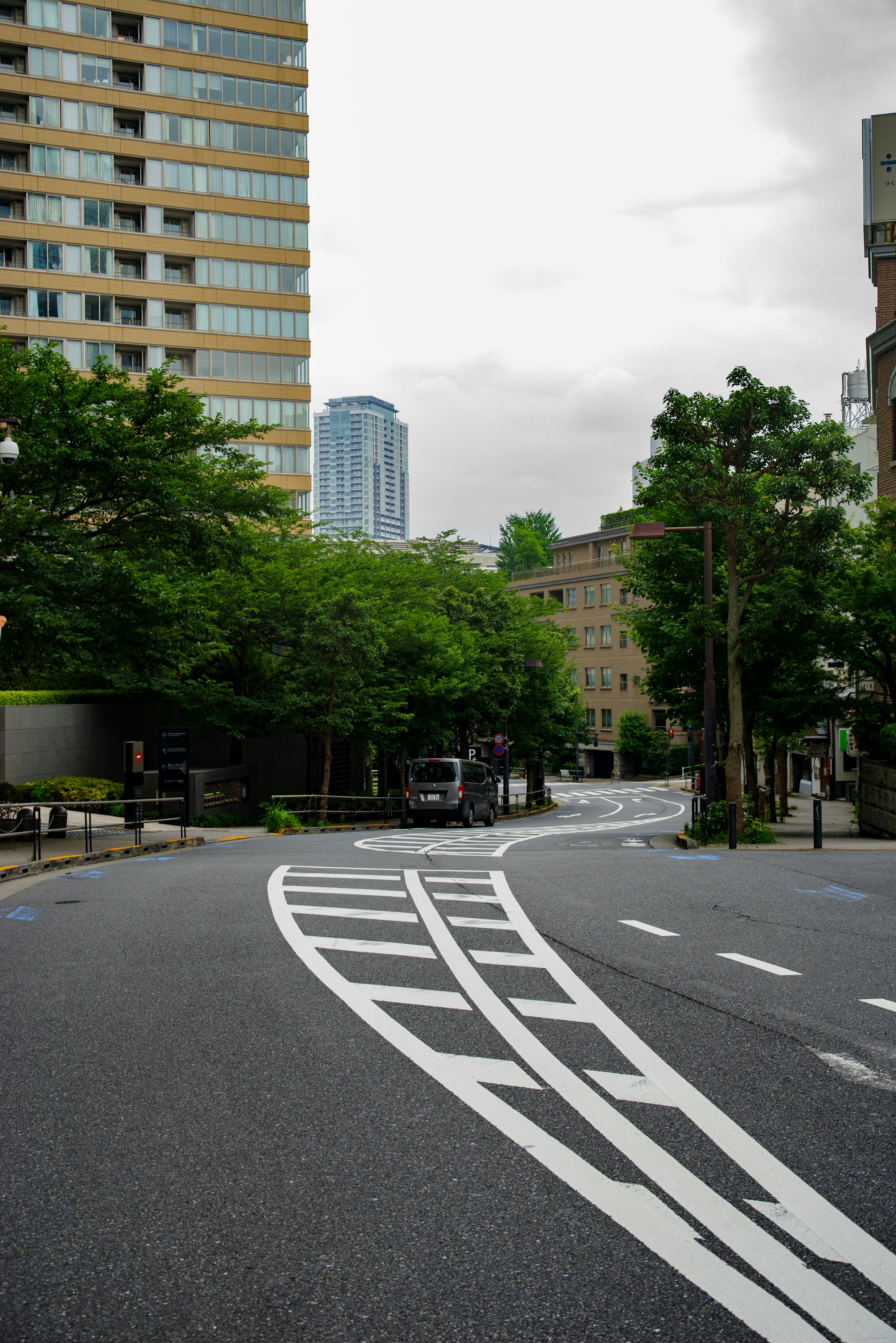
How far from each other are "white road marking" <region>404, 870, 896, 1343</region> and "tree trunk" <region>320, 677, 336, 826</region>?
25.2 meters


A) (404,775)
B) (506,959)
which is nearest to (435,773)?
(404,775)

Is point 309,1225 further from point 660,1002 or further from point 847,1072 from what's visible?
point 660,1002

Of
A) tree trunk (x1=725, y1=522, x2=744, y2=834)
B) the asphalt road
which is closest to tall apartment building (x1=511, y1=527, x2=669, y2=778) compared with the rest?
tree trunk (x1=725, y1=522, x2=744, y2=834)

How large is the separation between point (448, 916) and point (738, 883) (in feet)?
14.9

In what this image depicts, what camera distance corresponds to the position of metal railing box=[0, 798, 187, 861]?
18297mm

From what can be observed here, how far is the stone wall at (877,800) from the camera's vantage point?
27047mm

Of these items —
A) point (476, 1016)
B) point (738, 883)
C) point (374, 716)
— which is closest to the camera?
point (476, 1016)

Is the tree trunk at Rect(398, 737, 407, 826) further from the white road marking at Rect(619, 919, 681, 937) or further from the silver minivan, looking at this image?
the white road marking at Rect(619, 919, 681, 937)

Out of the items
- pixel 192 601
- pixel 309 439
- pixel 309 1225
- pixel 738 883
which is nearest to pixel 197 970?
pixel 309 1225

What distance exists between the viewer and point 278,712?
3172 cm

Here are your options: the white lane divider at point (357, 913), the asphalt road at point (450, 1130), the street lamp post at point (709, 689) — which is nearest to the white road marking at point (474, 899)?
the white lane divider at point (357, 913)

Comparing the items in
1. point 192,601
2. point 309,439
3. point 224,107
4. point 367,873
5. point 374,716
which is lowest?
point 367,873

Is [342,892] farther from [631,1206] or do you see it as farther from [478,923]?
[631,1206]

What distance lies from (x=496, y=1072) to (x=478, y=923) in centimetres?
470
